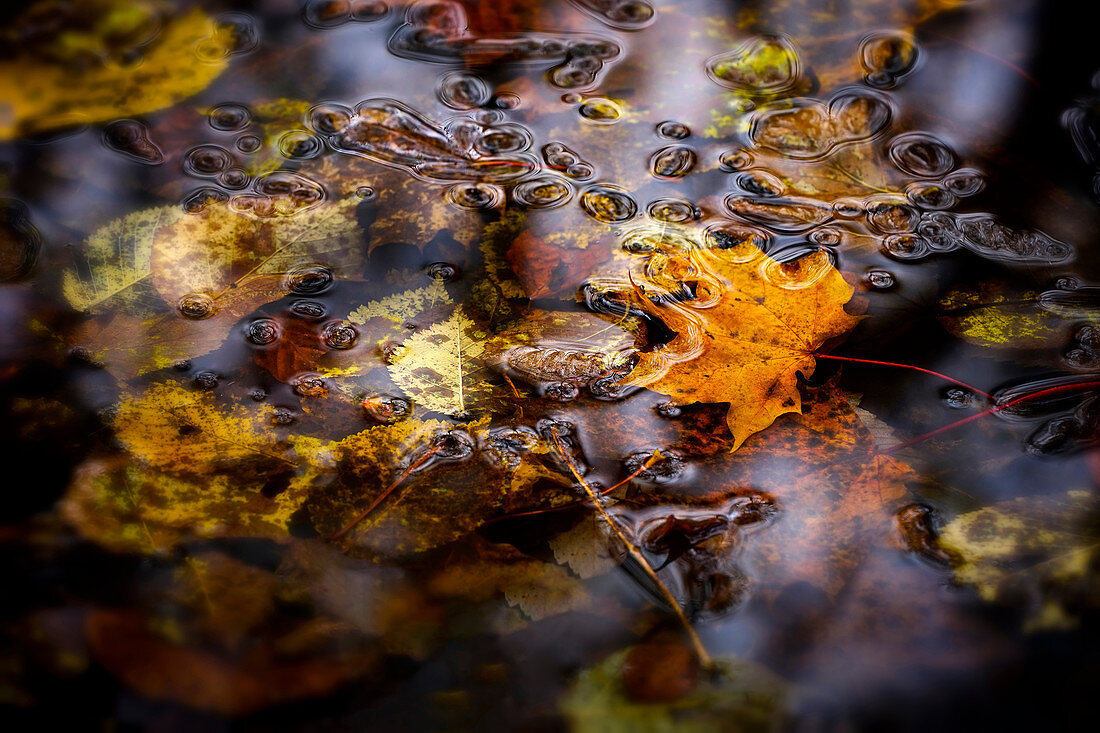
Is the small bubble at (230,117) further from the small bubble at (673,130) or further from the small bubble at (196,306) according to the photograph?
the small bubble at (673,130)

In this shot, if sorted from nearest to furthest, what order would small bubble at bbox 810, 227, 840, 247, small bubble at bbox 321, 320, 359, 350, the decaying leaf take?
the decaying leaf < small bubble at bbox 321, 320, 359, 350 < small bubble at bbox 810, 227, 840, 247

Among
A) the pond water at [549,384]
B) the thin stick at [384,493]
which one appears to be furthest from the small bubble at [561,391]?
the thin stick at [384,493]

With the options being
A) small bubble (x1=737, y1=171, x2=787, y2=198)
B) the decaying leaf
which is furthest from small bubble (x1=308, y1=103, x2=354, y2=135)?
the decaying leaf

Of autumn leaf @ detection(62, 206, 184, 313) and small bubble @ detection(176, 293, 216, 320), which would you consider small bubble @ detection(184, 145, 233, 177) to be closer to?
autumn leaf @ detection(62, 206, 184, 313)

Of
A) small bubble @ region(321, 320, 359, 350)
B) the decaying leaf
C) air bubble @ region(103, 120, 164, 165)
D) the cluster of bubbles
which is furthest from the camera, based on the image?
A: the cluster of bubbles

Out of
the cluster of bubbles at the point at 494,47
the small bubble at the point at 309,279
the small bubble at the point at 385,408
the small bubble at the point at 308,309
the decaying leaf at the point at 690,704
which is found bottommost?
the decaying leaf at the point at 690,704

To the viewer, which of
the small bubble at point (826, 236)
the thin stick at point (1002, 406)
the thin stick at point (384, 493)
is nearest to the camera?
the thin stick at point (384, 493)

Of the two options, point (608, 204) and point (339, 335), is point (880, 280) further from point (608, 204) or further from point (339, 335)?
point (339, 335)
